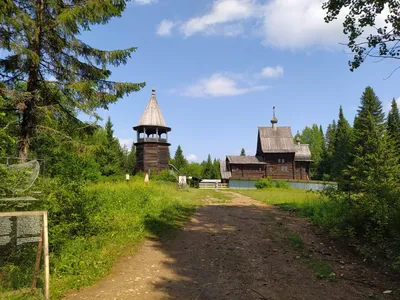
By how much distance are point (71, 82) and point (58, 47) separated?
1.38 m

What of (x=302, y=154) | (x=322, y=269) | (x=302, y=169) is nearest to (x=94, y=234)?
(x=322, y=269)

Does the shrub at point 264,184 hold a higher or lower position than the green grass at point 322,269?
higher

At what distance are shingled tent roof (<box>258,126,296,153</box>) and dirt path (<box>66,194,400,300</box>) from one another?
1472 inches

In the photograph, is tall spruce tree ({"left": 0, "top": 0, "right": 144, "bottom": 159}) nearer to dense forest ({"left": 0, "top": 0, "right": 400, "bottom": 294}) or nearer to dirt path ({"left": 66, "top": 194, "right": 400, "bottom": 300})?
dense forest ({"left": 0, "top": 0, "right": 400, "bottom": 294})

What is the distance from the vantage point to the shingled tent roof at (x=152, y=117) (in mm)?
34250

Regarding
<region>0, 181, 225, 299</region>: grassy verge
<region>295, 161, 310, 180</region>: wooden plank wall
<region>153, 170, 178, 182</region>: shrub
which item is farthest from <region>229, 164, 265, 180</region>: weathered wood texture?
<region>0, 181, 225, 299</region>: grassy verge

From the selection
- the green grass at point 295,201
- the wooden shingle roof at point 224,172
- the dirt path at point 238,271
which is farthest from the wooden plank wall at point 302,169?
the dirt path at point 238,271

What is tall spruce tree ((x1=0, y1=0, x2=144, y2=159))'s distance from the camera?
30.4ft

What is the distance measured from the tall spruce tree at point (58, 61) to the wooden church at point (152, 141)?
2325 centimetres

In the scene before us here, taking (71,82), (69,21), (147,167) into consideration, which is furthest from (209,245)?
(147,167)

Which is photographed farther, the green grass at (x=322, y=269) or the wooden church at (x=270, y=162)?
the wooden church at (x=270, y=162)

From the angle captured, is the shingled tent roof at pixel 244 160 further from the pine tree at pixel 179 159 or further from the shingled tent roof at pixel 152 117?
the pine tree at pixel 179 159

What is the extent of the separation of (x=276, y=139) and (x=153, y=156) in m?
21.5

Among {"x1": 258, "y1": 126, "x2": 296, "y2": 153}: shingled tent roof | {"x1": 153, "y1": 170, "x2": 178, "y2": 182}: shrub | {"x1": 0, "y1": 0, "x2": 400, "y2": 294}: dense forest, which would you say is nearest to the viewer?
{"x1": 0, "y1": 0, "x2": 400, "y2": 294}: dense forest
